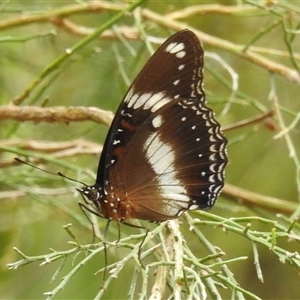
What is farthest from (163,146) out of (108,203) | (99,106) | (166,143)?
(99,106)

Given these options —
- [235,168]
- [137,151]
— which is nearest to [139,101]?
[137,151]

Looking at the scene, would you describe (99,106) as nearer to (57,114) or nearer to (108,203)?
(57,114)

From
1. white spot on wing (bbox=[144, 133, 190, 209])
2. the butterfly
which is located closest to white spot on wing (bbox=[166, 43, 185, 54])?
the butterfly

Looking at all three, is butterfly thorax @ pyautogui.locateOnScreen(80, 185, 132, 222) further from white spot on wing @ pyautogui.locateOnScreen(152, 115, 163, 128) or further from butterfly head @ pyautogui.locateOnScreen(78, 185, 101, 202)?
white spot on wing @ pyautogui.locateOnScreen(152, 115, 163, 128)

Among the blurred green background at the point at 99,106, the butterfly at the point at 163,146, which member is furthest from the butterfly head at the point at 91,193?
the blurred green background at the point at 99,106

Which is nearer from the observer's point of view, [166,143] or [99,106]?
[166,143]

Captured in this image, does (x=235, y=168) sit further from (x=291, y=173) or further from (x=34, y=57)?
(x=34, y=57)
